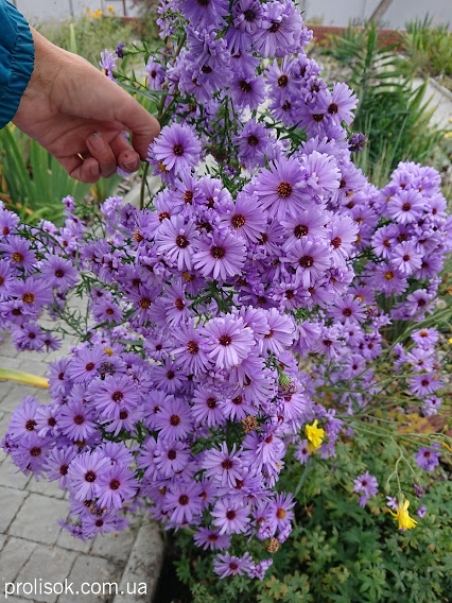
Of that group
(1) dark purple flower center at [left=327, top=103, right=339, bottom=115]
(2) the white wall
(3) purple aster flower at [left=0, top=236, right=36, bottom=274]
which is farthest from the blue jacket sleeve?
(2) the white wall

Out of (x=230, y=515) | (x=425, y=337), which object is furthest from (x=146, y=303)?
(x=425, y=337)

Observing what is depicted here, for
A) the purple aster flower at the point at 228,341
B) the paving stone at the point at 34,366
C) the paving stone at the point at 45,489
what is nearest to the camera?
the purple aster flower at the point at 228,341

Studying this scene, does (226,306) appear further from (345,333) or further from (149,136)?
(345,333)

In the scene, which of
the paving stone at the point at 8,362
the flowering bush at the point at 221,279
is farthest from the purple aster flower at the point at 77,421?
the paving stone at the point at 8,362

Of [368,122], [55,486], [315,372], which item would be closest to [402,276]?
[315,372]

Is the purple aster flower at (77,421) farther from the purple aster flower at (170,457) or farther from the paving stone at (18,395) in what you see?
the paving stone at (18,395)
